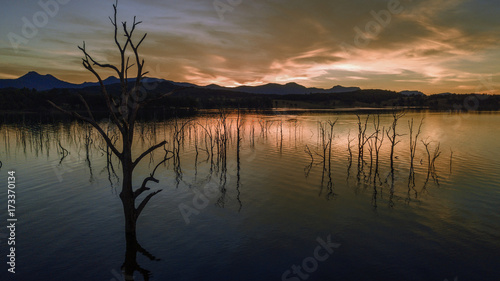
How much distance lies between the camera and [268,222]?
402 inches

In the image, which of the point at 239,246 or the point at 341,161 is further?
the point at 341,161

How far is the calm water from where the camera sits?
7.43 m

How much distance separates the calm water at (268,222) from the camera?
7.43 m

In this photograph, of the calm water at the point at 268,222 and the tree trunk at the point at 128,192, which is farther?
the tree trunk at the point at 128,192

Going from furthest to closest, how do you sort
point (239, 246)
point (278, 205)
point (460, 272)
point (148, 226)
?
point (278, 205), point (148, 226), point (239, 246), point (460, 272)

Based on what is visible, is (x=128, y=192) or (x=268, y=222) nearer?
(x=128, y=192)

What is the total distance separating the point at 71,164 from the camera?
19.2m

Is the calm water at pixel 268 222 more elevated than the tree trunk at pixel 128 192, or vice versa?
the tree trunk at pixel 128 192

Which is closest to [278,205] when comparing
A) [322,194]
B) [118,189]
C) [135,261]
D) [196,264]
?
[322,194]

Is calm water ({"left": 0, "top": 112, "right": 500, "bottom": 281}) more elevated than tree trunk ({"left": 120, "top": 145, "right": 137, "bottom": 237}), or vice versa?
tree trunk ({"left": 120, "top": 145, "right": 137, "bottom": 237})

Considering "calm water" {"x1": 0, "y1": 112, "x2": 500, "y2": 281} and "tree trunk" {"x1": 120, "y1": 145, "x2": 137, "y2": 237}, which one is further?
"tree trunk" {"x1": 120, "y1": 145, "x2": 137, "y2": 237}

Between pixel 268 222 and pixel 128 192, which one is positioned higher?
pixel 128 192

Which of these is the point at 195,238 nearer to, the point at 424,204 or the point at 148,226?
the point at 148,226

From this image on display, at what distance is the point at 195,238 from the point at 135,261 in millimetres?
1896
